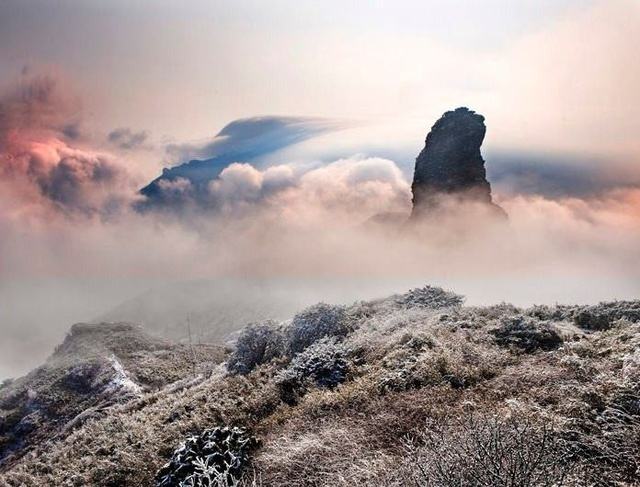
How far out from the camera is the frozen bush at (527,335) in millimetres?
14102

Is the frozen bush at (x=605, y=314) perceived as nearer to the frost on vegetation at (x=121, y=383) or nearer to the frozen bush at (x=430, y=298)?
the frozen bush at (x=430, y=298)

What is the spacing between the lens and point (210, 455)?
8.95m

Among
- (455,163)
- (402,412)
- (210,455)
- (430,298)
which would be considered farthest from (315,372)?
(455,163)

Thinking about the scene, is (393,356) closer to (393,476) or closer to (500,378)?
(500,378)

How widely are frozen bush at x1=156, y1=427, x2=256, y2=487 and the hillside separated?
4 cm

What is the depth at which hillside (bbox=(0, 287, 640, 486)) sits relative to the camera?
563cm

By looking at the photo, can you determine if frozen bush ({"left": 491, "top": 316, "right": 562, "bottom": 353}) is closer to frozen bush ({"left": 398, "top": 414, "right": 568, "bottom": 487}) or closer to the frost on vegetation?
frozen bush ({"left": 398, "top": 414, "right": 568, "bottom": 487})

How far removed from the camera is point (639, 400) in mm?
7805

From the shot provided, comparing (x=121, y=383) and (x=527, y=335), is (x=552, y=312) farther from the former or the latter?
(x=121, y=383)

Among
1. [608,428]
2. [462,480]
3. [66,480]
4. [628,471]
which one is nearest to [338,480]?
[462,480]

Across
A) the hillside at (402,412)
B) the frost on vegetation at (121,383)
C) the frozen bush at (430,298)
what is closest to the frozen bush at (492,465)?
the hillside at (402,412)

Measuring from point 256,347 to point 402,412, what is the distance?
14242mm

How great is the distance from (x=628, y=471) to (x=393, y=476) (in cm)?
318

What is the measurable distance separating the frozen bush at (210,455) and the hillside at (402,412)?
0.04 meters
